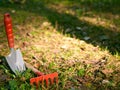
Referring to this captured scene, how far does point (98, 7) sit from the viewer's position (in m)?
7.88

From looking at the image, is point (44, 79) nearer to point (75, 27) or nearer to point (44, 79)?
point (44, 79)

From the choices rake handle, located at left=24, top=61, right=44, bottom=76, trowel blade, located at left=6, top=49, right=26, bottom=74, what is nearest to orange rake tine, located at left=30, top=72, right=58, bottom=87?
rake handle, located at left=24, top=61, right=44, bottom=76

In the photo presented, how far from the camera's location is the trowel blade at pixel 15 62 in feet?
14.1

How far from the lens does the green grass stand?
13.8 ft

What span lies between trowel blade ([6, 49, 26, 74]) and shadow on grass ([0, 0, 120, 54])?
5.44ft

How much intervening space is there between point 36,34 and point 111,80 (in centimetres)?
219

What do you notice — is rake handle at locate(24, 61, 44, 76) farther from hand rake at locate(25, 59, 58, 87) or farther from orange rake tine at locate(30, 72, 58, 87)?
orange rake tine at locate(30, 72, 58, 87)

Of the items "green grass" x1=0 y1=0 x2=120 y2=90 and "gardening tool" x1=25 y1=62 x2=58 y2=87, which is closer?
"gardening tool" x1=25 y1=62 x2=58 y2=87

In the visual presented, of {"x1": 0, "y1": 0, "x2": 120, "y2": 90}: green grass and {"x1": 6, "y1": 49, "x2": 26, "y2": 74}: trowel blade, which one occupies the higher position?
{"x1": 6, "y1": 49, "x2": 26, "y2": 74}: trowel blade

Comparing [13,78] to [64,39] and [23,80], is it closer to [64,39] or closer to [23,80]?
[23,80]

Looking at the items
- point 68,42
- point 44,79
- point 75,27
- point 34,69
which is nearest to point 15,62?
point 34,69

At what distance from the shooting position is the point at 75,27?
251 inches

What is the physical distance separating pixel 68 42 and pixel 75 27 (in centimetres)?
94

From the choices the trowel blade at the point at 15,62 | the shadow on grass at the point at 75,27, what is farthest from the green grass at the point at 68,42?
the trowel blade at the point at 15,62
